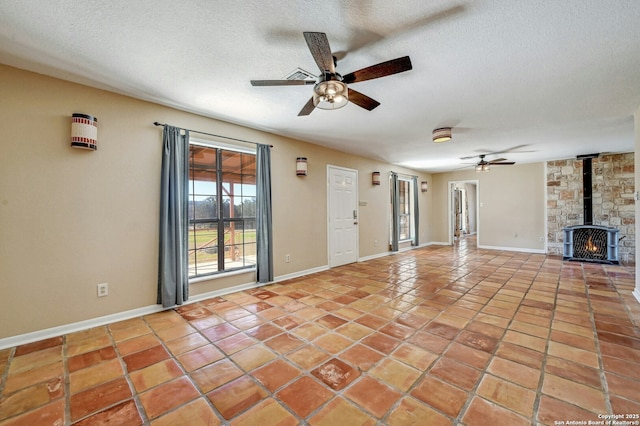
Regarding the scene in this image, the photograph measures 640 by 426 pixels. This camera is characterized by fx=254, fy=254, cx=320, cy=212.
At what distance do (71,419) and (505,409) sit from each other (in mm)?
2501

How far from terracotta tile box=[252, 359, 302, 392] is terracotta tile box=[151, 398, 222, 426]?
1.18ft

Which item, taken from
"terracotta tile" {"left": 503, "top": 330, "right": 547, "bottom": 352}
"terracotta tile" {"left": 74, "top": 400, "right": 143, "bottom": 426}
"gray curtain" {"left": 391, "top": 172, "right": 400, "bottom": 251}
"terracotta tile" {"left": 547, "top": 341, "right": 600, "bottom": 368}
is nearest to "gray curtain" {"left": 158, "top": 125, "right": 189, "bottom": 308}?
"terracotta tile" {"left": 74, "top": 400, "right": 143, "bottom": 426}

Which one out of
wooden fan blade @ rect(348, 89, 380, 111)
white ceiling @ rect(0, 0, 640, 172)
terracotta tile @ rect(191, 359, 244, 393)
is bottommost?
terracotta tile @ rect(191, 359, 244, 393)

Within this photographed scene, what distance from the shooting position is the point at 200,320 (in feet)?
9.05

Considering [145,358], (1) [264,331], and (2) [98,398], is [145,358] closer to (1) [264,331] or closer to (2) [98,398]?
(2) [98,398]

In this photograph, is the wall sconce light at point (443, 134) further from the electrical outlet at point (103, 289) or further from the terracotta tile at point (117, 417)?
the electrical outlet at point (103, 289)

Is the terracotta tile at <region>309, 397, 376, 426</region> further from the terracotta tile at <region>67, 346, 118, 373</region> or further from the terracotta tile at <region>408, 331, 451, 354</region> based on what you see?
the terracotta tile at <region>67, 346, 118, 373</region>

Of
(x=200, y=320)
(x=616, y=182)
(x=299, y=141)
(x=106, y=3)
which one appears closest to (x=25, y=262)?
(x=200, y=320)

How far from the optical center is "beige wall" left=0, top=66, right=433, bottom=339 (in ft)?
7.48

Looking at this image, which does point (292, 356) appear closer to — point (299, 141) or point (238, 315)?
point (238, 315)

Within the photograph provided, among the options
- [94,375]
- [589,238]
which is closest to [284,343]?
[94,375]

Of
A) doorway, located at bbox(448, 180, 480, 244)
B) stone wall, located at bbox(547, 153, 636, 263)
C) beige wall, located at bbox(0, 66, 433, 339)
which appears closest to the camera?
beige wall, located at bbox(0, 66, 433, 339)

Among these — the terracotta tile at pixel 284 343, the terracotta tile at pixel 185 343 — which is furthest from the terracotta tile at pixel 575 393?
the terracotta tile at pixel 185 343

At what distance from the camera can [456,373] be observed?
1810 mm
